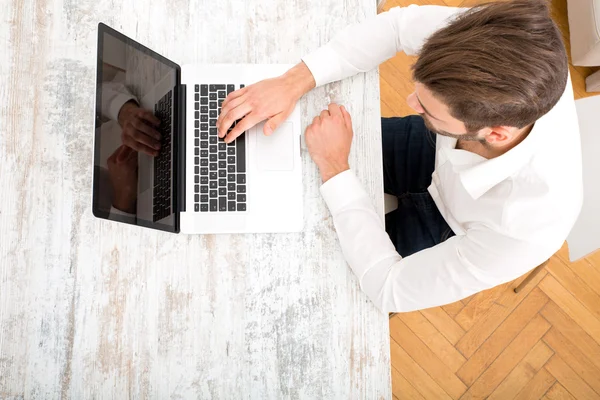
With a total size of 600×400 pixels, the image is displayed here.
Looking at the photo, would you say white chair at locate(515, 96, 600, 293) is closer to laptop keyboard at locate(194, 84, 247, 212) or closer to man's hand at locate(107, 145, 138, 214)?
laptop keyboard at locate(194, 84, 247, 212)

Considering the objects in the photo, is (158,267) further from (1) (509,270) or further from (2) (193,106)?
(1) (509,270)

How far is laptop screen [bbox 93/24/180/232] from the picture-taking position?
914 millimetres

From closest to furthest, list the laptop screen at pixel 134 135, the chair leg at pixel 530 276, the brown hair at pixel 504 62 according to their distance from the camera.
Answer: the brown hair at pixel 504 62, the laptop screen at pixel 134 135, the chair leg at pixel 530 276

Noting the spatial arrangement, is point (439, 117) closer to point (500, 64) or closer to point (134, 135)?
point (500, 64)

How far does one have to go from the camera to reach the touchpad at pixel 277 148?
41.6 inches

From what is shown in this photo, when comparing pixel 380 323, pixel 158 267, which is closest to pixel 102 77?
pixel 158 267

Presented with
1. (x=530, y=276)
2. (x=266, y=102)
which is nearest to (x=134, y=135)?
(x=266, y=102)

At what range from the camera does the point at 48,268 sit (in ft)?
3.37

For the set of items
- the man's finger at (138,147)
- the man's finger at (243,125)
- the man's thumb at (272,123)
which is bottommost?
the man's thumb at (272,123)

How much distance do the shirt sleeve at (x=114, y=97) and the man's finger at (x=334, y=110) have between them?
43 cm

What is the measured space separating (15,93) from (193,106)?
407mm

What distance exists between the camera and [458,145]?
0.99 meters

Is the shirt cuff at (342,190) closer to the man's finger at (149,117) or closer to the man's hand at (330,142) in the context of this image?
the man's hand at (330,142)

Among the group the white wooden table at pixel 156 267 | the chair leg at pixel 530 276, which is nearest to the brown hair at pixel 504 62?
the white wooden table at pixel 156 267
